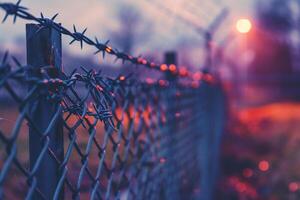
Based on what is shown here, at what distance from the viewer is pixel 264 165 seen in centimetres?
958

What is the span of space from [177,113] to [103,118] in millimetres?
2254

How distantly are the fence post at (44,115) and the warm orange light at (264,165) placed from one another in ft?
26.3

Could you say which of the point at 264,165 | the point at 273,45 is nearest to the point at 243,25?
the point at 264,165

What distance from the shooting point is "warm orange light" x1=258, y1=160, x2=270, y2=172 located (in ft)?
30.2

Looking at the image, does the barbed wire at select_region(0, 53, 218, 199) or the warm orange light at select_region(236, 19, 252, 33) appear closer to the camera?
the barbed wire at select_region(0, 53, 218, 199)

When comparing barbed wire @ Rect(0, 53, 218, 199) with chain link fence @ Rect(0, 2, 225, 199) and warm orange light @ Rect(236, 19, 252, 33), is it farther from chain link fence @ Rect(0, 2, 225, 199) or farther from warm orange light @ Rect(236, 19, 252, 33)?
warm orange light @ Rect(236, 19, 252, 33)

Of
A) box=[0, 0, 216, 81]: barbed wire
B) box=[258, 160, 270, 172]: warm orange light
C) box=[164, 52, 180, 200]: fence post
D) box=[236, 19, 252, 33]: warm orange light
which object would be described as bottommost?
box=[258, 160, 270, 172]: warm orange light

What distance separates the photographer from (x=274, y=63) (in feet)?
186

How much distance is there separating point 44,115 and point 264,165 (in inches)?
337

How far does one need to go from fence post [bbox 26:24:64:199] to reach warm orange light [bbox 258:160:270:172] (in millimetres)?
8015

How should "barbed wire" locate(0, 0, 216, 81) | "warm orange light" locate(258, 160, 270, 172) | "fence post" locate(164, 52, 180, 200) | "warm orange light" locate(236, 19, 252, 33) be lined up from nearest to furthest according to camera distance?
"barbed wire" locate(0, 0, 216, 81)
"fence post" locate(164, 52, 180, 200)
"warm orange light" locate(258, 160, 270, 172)
"warm orange light" locate(236, 19, 252, 33)

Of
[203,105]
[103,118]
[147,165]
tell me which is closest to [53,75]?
[103,118]

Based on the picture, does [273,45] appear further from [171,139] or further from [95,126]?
[95,126]

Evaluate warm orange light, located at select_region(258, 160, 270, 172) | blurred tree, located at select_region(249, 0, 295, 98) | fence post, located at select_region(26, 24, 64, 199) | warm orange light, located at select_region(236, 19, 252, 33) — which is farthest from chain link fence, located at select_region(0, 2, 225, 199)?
blurred tree, located at select_region(249, 0, 295, 98)
